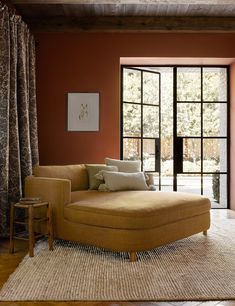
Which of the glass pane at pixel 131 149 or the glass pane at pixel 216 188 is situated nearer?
the glass pane at pixel 131 149

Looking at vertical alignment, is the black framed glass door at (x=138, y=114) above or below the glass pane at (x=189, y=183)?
above

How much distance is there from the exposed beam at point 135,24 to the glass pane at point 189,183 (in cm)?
221

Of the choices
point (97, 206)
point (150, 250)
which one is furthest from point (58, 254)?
point (150, 250)

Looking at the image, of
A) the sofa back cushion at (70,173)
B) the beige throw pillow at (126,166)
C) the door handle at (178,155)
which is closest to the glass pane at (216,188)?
the door handle at (178,155)

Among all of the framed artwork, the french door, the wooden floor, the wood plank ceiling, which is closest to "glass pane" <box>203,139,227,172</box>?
the french door

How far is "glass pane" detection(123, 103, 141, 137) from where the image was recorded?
224 inches

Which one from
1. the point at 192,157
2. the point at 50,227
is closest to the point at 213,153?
the point at 192,157

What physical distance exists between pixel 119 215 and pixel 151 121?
9.73ft

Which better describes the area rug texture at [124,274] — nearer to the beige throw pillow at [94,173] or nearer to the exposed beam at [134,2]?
the beige throw pillow at [94,173]

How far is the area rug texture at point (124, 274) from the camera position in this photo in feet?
7.82

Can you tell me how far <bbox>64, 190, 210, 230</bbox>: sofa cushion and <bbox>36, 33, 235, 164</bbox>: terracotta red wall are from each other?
1491 millimetres

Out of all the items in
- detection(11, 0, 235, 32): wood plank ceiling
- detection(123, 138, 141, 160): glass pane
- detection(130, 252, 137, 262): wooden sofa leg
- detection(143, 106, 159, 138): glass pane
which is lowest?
detection(130, 252, 137, 262): wooden sofa leg

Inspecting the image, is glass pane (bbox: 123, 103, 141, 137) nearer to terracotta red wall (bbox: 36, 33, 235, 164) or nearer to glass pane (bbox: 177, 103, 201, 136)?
terracotta red wall (bbox: 36, 33, 235, 164)

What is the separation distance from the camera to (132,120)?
18.7 ft
